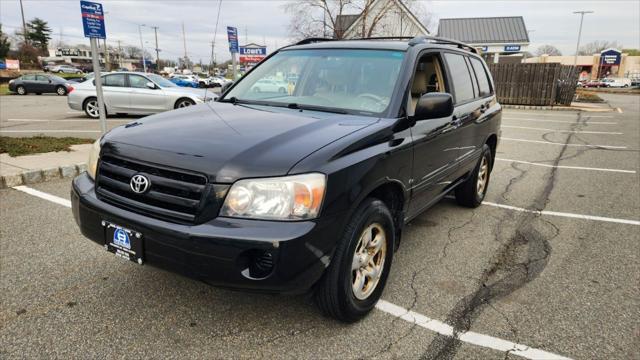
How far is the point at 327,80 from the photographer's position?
3.57m

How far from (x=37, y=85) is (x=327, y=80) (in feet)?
103

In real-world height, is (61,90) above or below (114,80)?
below

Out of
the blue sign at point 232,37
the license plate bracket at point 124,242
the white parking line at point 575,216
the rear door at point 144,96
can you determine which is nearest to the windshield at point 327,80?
the license plate bracket at point 124,242

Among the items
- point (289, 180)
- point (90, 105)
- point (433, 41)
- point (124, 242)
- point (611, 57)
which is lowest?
point (90, 105)

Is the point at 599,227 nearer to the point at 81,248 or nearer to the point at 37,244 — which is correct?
the point at 81,248

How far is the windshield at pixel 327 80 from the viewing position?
3.30 meters

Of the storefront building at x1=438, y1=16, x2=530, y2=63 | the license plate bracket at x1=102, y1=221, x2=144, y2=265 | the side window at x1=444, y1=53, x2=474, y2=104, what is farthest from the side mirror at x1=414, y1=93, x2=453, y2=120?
the storefront building at x1=438, y1=16, x2=530, y2=63

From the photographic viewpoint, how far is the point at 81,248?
3.82 meters

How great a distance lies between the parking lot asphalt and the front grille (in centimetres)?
80

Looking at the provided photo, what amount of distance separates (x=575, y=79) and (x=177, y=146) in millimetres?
24394

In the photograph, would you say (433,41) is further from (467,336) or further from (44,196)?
(44,196)

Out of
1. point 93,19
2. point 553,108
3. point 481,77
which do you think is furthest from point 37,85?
point 481,77

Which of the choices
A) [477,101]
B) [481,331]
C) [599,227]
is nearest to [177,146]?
[481,331]

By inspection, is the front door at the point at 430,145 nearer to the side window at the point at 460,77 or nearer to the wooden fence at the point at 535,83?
the side window at the point at 460,77
